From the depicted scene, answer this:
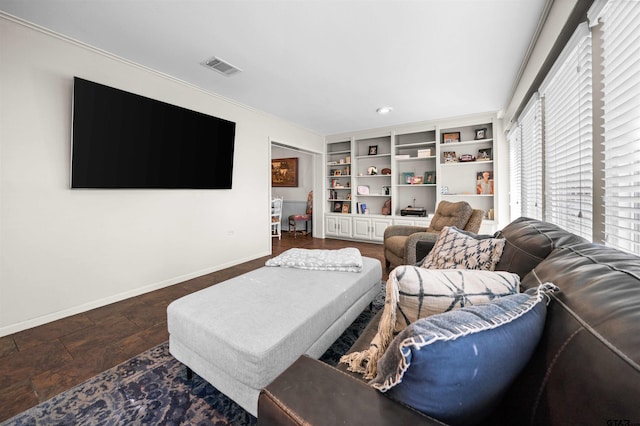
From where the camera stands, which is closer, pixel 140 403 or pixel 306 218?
pixel 140 403

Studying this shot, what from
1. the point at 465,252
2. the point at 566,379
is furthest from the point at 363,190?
the point at 566,379

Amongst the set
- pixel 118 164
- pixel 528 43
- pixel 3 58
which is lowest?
pixel 118 164

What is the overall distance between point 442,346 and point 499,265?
1046 mm

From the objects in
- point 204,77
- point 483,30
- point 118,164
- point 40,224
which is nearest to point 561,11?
point 483,30

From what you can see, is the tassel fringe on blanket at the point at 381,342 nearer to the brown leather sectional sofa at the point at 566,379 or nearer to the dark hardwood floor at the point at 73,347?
the brown leather sectional sofa at the point at 566,379

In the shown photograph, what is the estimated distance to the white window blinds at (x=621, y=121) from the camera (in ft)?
3.49

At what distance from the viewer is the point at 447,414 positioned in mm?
521

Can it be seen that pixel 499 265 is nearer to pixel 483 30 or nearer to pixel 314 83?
pixel 483 30

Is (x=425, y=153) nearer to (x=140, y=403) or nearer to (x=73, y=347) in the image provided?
(x=140, y=403)

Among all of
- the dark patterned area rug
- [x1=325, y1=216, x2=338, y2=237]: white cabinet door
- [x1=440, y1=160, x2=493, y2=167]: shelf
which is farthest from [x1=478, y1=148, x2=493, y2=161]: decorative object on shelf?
the dark patterned area rug

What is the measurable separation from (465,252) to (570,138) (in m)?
1.12

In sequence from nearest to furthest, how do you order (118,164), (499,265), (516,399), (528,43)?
(516,399)
(499,265)
(528,43)
(118,164)

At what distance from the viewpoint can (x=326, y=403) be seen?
57 cm

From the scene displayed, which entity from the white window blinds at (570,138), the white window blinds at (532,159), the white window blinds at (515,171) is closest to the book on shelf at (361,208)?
the white window blinds at (515,171)
